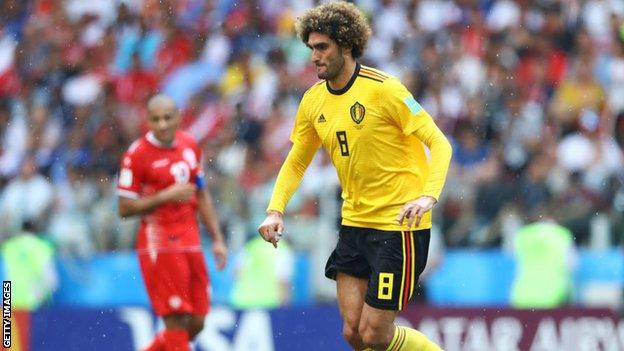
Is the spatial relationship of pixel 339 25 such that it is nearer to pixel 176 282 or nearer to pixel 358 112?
pixel 358 112

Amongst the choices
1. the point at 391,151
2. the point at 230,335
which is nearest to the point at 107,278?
the point at 230,335

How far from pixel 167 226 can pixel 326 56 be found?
325cm

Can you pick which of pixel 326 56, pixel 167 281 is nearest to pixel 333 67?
pixel 326 56

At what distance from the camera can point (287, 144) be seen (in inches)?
575

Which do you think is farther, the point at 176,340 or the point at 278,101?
the point at 278,101

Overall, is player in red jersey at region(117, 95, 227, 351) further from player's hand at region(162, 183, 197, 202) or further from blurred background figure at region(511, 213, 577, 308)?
blurred background figure at region(511, 213, 577, 308)

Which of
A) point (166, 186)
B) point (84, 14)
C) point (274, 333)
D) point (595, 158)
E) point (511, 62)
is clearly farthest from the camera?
point (84, 14)

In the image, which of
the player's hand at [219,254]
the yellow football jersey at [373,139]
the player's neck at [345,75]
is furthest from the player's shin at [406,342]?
the player's hand at [219,254]

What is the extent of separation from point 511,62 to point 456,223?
310 centimetres

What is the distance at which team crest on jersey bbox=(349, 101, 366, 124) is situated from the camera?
7883mm

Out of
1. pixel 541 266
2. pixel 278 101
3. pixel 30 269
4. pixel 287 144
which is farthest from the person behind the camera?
pixel 278 101

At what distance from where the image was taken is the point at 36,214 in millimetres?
14117

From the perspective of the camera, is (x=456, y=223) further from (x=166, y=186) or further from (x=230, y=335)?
(x=166, y=186)

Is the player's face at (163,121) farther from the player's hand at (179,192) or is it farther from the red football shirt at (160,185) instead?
the player's hand at (179,192)
